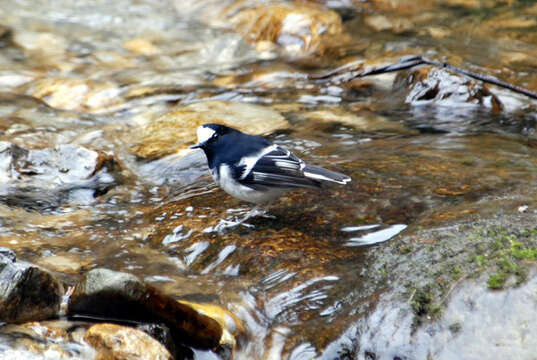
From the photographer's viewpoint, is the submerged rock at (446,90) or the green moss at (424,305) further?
the submerged rock at (446,90)

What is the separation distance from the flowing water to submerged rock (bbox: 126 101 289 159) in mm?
33

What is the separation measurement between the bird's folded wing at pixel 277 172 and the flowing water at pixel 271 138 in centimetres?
28

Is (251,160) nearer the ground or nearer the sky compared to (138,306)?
nearer the sky

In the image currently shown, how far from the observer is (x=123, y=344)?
2.84 metres

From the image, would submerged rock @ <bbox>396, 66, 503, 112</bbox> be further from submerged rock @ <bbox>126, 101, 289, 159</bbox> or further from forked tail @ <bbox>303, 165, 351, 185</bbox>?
forked tail @ <bbox>303, 165, 351, 185</bbox>

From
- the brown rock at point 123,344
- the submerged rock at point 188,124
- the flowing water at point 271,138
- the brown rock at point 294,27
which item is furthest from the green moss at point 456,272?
the brown rock at point 294,27

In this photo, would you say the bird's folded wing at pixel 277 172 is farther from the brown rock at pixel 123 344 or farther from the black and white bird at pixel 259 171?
the brown rock at pixel 123 344

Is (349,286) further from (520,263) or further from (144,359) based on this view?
(144,359)

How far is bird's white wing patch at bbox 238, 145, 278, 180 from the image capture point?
14.8 ft

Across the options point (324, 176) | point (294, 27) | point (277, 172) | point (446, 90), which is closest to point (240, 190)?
point (277, 172)

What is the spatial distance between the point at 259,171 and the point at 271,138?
6.04ft

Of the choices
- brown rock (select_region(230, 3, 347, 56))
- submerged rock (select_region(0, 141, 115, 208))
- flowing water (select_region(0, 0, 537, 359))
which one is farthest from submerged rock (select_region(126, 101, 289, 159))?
brown rock (select_region(230, 3, 347, 56))

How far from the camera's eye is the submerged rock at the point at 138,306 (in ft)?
10.00

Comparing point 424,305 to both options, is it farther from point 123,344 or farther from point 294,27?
point 294,27
